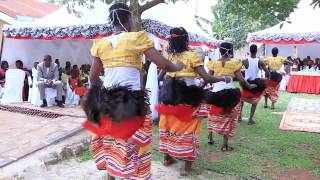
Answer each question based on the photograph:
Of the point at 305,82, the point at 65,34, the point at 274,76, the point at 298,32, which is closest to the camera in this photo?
the point at 274,76

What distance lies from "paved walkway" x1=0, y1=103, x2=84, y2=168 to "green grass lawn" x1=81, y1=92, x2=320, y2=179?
1.01 m

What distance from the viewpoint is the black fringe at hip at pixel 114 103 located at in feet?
11.4

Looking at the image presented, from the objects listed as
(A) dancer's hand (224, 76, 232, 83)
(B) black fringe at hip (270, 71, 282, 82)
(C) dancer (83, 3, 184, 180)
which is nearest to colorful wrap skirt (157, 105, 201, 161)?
(A) dancer's hand (224, 76, 232, 83)

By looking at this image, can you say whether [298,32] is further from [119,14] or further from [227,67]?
[119,14]

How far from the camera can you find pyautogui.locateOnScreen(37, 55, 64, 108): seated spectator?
10594 millimetres

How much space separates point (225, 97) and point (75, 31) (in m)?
6.92

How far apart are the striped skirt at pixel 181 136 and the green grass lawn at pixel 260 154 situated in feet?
1.14

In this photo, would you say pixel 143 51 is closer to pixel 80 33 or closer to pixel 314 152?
pixel 314 152

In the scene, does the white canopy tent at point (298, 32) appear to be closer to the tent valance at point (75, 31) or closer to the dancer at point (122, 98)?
the tent valance at point (75, 31)

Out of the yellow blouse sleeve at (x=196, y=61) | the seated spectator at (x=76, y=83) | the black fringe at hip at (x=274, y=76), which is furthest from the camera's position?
the seated spectator at (x=76, y=83)

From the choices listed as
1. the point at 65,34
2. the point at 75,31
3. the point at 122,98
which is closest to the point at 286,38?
the point at 75,31

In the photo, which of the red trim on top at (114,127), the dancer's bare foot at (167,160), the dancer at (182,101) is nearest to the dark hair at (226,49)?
the dancer at (182,101)

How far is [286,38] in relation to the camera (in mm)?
17516

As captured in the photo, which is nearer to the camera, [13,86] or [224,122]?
[224,122]
